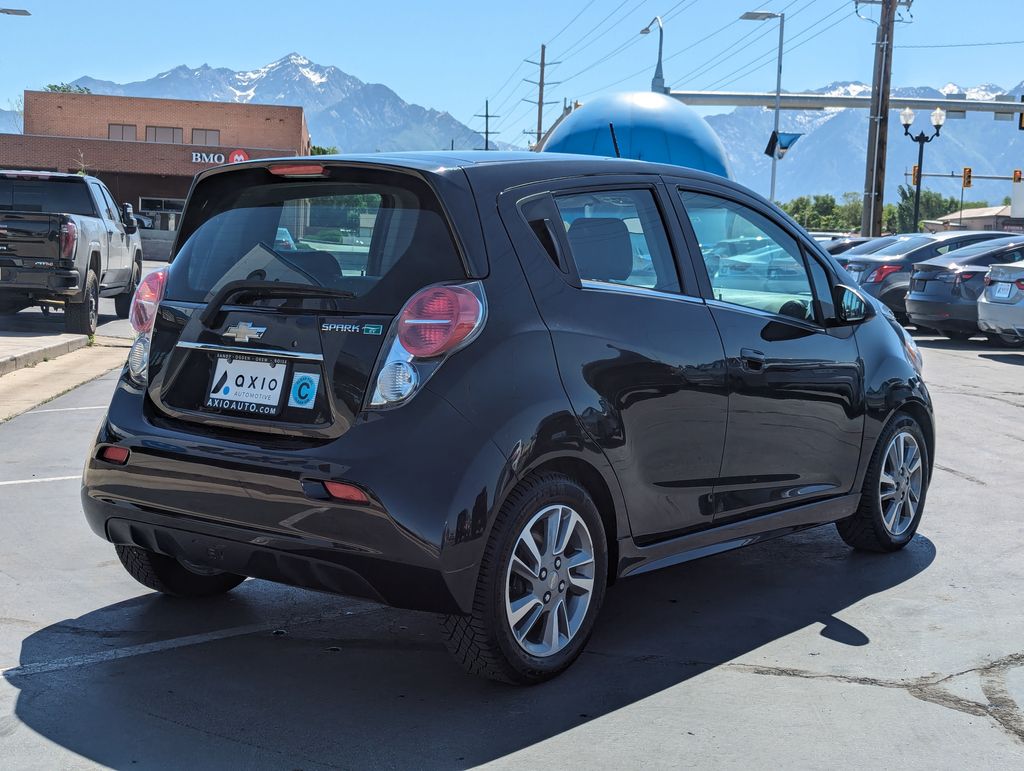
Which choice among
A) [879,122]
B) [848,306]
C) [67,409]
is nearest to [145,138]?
[879,122]

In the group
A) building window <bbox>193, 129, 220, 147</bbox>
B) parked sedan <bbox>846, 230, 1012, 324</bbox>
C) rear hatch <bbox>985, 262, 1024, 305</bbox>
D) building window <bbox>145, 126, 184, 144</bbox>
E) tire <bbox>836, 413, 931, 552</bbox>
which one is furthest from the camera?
building window <bbox>145, 126, 184, 144</bbox>

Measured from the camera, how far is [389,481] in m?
3.89

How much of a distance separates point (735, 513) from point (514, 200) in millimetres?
1661

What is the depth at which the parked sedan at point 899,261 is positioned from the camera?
2177cm

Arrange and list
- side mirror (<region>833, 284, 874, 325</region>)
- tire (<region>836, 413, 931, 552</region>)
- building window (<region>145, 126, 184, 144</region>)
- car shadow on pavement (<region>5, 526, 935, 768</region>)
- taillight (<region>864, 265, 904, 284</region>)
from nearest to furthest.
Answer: car shadow on pavement (<region>5, 526, 935, 768</region>), side mirror (<region>833, 284, 874, 325</region>), tire (<region>836, 413, 931, 552</region>), taillight (<region>864, 265, 904, 284</region>), building window (<region>145, 126, 184, 144</region>)

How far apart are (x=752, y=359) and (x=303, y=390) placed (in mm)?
1970

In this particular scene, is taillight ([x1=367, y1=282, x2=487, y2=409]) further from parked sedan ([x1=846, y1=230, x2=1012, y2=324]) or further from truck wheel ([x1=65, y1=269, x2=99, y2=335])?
parked sedan ([x1=846, y1=230, x2=1012, y2=324])

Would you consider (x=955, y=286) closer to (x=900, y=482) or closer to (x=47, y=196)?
(x=47, y=196)

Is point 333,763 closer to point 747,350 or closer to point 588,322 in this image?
point 588,322

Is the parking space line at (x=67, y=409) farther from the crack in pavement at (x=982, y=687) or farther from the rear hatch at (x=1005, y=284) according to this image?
the rear hatch at (x=1005, y=284)

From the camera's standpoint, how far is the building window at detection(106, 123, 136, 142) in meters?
70.1

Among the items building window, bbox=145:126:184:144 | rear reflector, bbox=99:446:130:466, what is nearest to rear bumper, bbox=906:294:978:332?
rear reflector, bbox=99:446:130:466

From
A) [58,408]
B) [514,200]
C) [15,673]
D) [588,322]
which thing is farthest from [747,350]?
[58,408]

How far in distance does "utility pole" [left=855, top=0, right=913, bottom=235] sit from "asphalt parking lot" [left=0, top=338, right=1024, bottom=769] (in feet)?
92.6
